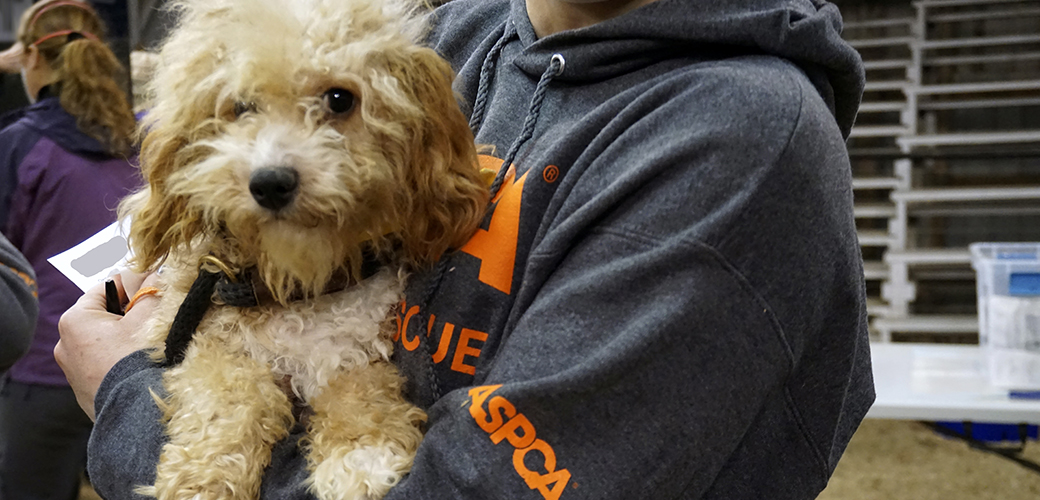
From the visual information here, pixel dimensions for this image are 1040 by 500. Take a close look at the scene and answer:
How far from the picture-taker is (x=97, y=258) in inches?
64.9

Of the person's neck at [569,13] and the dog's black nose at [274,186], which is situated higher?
the person's neck at [569,13]

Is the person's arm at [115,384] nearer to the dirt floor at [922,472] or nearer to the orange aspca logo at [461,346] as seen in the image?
the orange aspca logo at [461,346]

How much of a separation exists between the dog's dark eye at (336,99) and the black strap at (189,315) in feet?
1.08

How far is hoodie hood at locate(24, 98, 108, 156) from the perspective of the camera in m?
2.95

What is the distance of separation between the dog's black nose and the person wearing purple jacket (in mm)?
1975

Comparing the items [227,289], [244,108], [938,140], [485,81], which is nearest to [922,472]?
[938,140]

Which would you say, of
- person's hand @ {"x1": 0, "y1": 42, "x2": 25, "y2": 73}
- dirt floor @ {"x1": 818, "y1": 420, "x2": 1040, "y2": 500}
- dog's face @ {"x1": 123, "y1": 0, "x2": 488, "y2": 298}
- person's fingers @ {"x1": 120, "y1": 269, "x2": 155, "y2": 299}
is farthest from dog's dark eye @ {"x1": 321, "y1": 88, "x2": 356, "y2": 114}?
dirt floor @ {"x1": 818, "y1": 420, "x2": 1040, "y2": 500}

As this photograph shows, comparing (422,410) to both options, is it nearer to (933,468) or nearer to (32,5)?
(32,5)

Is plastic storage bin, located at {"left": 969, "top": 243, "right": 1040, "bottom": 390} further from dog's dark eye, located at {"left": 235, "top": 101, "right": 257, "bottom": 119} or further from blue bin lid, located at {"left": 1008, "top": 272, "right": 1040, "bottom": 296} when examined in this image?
dog's dark eye, located at {"left": 235, "top": 101, "right": 257, "bottom": 119}

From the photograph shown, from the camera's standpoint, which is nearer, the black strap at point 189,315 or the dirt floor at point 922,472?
the black strap at point 189,315

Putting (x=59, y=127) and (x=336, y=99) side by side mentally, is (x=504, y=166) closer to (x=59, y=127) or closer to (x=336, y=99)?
(x=336, y=99)

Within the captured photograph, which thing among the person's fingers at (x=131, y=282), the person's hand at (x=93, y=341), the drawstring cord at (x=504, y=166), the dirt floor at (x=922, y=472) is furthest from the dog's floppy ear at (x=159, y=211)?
the dirt floor at (x=922, y=472)

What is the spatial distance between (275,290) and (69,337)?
0.41 metres

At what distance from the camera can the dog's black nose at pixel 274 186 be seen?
111cm
